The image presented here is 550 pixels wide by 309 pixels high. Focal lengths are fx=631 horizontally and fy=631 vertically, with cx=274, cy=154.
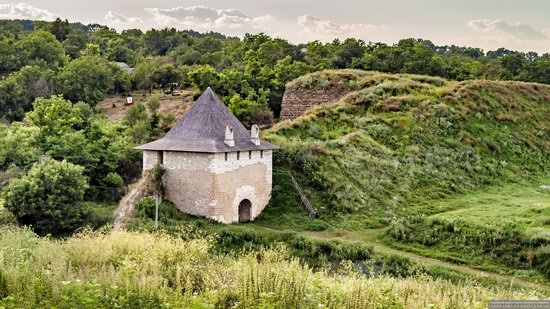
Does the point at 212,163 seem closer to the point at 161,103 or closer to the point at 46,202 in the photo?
the point at 46,202

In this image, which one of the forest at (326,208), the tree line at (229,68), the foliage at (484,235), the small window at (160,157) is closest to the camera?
the forest at (326,208)

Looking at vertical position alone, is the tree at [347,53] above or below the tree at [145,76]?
above

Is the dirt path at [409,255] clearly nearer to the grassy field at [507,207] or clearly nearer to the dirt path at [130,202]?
the grassy field at [507,207]

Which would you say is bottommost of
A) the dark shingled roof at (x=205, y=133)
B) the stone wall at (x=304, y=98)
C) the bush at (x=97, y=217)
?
the bush at (x=97, y=217)

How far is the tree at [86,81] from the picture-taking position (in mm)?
61688

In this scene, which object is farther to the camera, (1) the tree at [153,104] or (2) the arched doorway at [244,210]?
(1) the tree at [153,104]

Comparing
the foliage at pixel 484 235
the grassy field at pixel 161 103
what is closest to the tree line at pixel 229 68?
the grassy field at pixel 161 103

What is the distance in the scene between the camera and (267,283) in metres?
11.3

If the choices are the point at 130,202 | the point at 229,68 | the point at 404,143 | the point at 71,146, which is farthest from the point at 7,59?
the point at 130,202

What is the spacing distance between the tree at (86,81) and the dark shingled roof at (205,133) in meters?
38.3

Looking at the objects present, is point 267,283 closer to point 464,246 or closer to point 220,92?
point 464,246

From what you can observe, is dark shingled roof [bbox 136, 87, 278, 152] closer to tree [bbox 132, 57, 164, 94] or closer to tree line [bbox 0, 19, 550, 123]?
tree line [bbox 0, 19, 550, 123]

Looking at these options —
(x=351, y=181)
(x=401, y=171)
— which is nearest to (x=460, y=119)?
(x=401, y=171)

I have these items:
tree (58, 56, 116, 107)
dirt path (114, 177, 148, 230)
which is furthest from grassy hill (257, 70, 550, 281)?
tree (58, 56, 116, 107)
